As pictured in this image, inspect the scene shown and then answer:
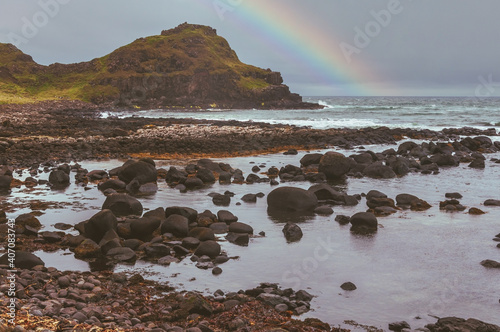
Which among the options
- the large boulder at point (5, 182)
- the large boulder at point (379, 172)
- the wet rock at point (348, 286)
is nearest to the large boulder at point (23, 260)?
the wet rock at point (348, 286)

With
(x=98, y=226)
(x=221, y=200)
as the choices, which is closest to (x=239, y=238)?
(x=98, y=226)

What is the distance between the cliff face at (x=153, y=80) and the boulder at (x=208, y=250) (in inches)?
4978

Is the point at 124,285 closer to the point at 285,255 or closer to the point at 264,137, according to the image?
the point at 285,255

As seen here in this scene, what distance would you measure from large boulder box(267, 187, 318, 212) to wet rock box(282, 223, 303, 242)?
3.11 meters

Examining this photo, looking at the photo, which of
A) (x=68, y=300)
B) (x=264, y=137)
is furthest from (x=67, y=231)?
(x=264, y=137)

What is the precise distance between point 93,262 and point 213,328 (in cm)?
471

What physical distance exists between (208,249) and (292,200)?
6.07 meters

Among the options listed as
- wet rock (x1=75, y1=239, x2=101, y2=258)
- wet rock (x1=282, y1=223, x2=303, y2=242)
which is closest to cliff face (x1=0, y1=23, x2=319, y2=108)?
wet rock (x1=282, y1=223, x2=303, y2=242)

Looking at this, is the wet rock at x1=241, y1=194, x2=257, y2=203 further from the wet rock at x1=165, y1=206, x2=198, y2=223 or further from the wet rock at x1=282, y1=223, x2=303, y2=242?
the wet rock at x1=282, y1=223, x2=303, y2=242

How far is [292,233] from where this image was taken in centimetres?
1341

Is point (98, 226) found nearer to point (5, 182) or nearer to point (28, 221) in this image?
point (28, 221)

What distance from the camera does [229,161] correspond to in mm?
30234

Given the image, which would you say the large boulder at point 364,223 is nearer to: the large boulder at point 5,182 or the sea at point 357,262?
the sea at point 357,262

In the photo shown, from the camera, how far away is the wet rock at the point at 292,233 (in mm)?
13234
